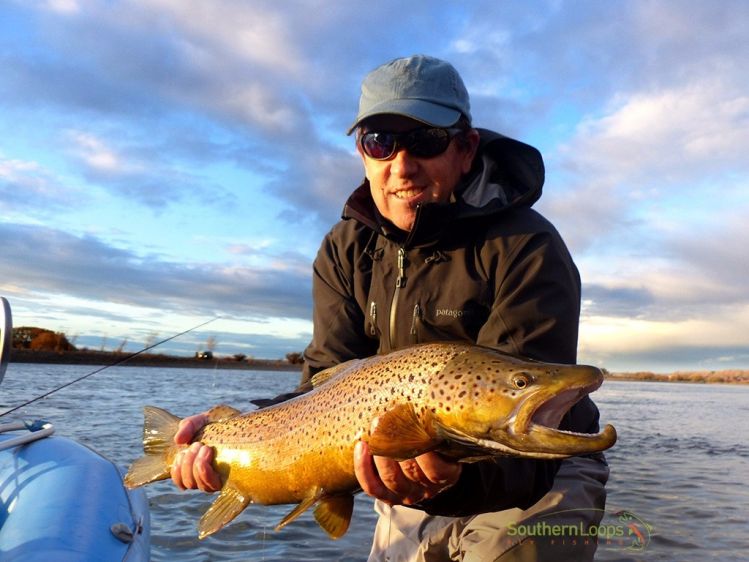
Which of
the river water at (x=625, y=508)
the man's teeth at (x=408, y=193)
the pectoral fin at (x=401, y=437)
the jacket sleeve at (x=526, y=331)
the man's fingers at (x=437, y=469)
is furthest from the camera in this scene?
the river water at (x=625, y=508)

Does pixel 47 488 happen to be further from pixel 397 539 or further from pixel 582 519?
pixel 582 519

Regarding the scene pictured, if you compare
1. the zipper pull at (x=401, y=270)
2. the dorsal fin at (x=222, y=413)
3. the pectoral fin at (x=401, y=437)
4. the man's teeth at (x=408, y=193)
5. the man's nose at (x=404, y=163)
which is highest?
the man's nose at (x=404, y=163)

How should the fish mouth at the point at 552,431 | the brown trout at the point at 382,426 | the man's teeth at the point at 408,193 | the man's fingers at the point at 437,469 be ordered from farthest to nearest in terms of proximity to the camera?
the man's teeth at the point at 408,193
the man's fingers at the point at 437,469
the brown trout at the point at 382,426
the fish mouth at the point at 552,431

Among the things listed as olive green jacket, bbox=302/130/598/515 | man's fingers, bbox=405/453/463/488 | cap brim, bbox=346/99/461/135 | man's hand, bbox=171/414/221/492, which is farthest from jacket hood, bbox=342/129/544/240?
man's hand, bbox=171/414/221/492

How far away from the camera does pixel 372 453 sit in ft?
8.92

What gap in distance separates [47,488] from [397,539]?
2.36m

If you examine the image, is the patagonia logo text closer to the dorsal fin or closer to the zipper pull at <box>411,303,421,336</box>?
the zipper pull at <box>411,303,421,336</box>

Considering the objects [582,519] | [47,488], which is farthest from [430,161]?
[47,488]

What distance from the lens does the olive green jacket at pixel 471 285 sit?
3088mm

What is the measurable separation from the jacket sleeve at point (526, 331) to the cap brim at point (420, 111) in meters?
0.78

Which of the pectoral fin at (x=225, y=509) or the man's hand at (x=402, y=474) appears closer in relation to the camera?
the man's hand at (x=402, y=474)

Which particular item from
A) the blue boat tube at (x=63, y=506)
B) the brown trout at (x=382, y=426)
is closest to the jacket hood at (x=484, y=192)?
the brown trout at (x=382, y=426)

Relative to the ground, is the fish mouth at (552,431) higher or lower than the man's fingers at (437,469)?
higher

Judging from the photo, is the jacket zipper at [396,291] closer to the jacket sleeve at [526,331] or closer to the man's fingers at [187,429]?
the jacket sleeve at [526,331]
